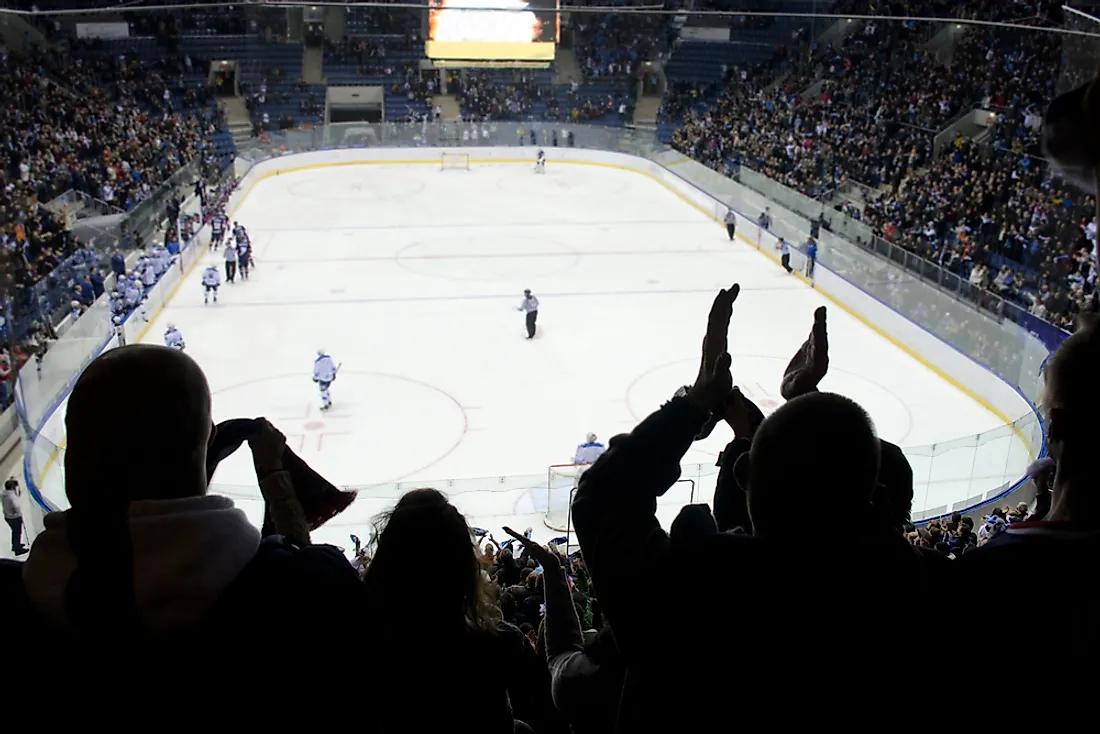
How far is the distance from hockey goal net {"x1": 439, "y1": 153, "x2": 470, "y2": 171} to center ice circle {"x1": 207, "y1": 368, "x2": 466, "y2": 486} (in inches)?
741

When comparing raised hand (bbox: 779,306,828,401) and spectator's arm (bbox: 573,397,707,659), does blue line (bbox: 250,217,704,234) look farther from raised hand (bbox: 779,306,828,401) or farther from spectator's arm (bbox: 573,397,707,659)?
spectator's arm (bbox: 573,397,707,659)

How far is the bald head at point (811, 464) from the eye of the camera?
1416mm

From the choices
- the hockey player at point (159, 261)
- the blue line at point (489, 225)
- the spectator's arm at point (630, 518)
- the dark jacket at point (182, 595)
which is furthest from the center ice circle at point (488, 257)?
the dark jacket at point (182, 595)

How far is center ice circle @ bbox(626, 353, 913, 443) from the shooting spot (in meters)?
12.0

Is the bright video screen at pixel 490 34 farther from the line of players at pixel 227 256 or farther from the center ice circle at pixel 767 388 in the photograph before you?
the center ice circle at pixel 767 388

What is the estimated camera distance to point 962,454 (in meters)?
8.65

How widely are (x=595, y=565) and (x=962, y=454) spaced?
801cm

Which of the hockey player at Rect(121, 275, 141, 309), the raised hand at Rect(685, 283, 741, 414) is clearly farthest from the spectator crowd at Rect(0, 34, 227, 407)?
the raised hand at Rect(685, 283, 741, 414)

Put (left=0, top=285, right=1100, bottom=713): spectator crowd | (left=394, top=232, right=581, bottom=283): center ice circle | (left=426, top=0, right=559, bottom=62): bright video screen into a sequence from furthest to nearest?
(left=426, top=0, right=559, bottom=62): bright video screen < (left=394, top=232, right=581, bottom=283): center ice circle < (left=0, top=285, right=1100, bottom=713): spectator crowd

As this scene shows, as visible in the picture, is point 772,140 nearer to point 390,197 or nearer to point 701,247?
point 701,247

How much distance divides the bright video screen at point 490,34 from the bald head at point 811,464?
27.7m

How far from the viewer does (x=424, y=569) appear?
1848mm

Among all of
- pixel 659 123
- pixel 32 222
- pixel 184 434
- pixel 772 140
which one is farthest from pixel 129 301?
pixel 659 123

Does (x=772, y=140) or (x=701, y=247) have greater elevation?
(x=772, y=140)
